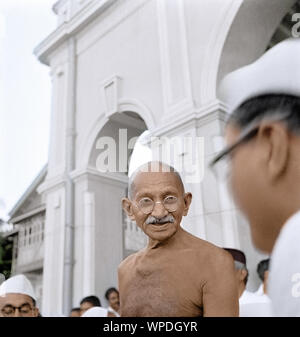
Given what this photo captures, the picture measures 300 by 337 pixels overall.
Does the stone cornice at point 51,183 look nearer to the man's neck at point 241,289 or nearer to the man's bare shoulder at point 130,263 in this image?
the man's bare shoulder at point 130,263

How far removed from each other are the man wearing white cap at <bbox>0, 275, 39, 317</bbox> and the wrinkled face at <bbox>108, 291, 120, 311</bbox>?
0.13 meters

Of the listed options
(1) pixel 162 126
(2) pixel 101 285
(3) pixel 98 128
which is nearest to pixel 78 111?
(3) pixel 98 128

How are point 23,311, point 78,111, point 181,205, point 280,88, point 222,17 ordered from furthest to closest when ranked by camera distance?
point 78,111
point 222,17
point 23,311
point 181,205
point 280,88

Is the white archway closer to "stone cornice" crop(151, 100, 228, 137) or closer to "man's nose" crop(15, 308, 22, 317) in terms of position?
"stone cornice" crop(151, 100, 228, 137)

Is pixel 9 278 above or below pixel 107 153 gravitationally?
below

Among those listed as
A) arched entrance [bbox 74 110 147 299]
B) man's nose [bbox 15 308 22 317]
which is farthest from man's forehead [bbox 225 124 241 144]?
man's nose [bbox 15 308 22 317]

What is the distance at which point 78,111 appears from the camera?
1040 mm

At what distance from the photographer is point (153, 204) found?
517 mm

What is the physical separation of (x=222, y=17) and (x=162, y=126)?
29 cm

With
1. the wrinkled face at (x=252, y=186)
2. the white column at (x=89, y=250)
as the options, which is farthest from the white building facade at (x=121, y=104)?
the wrinkled face at (x=252, y=186)

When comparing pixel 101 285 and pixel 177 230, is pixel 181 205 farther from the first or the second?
pixel 101 285

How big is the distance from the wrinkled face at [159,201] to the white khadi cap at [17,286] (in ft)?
1.05

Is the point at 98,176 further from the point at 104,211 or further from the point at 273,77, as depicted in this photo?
the point at 273,77

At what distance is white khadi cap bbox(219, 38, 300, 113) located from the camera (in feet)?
1.36
